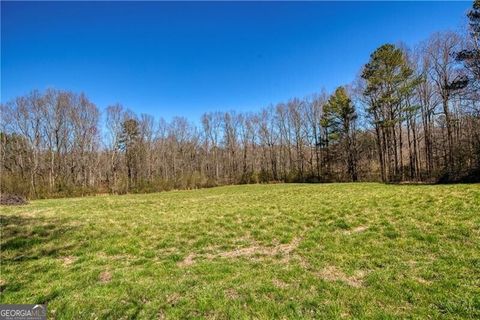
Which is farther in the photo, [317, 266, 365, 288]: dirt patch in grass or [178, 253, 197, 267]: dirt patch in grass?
[178, 253, 197, 267]: dirt patch in grass

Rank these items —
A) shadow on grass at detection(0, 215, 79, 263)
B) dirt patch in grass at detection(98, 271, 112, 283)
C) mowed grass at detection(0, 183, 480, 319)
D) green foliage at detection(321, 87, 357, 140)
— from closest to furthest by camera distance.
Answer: mowed grass at detection(0, 183, 480, 319) → dirt patch in grass at detection(98, 271, 112, 283) → shadow on grass at detection(0, 215, 79, 263) → green foliage at detection(321, 87, 357, 140)

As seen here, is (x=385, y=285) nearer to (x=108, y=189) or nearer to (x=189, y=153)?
(x=108, y=189)

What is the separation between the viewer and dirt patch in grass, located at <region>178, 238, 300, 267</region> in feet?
19.4

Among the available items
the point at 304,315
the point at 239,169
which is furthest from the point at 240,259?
the point at 239,169

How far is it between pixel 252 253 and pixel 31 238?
22.1 feet

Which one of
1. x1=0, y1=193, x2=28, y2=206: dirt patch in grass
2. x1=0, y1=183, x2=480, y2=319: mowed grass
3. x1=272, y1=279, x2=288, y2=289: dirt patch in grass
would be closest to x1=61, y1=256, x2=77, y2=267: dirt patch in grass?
x1=0, y1=183, x2=480, y2=319: mowed grass

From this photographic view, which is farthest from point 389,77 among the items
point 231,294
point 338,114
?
point 231,294

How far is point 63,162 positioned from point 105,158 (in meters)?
6.47

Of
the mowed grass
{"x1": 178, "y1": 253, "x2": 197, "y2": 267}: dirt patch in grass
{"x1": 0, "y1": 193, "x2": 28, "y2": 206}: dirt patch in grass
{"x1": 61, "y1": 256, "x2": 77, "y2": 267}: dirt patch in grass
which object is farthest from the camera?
{"x1": 0, "y1": 193, "x2": 28, "y2": 206}: dirt patch in grass

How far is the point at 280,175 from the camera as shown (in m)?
41.8

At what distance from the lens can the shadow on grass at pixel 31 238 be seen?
6.89m

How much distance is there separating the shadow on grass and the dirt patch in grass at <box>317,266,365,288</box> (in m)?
6.48

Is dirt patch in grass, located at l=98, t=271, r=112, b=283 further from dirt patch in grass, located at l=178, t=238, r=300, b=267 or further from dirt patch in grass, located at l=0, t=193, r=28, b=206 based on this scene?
dirt patch in grass, located at l=0, t=193, r=28, b=206

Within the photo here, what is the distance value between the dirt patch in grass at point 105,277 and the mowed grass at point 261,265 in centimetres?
2
